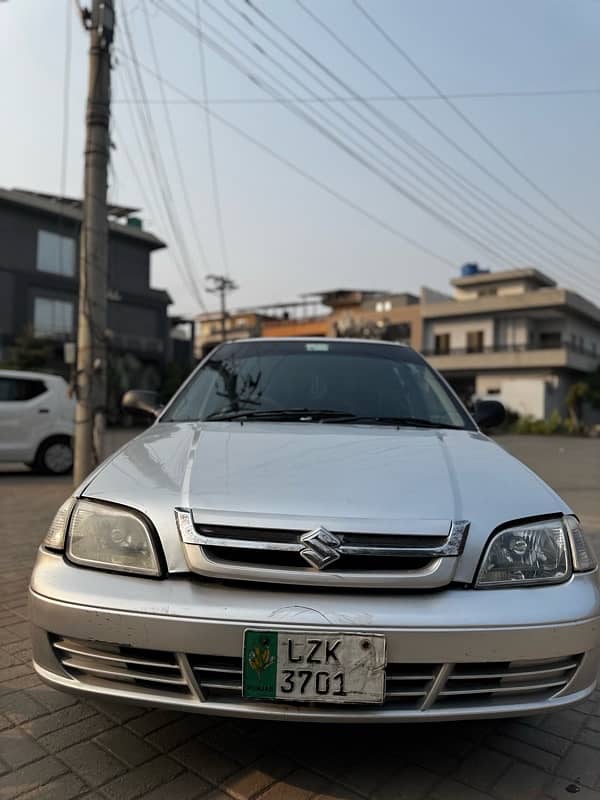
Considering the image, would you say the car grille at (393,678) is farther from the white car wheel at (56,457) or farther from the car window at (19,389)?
the white car wheel at (56,457)

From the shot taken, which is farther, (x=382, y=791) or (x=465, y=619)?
(x=382, y=791)

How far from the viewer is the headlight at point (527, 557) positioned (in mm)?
1733

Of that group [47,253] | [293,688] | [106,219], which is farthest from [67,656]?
[47,253]

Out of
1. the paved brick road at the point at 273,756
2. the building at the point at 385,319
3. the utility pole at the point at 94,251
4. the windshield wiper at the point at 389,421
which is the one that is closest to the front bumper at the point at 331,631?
the paved brick road at the point at 273,756

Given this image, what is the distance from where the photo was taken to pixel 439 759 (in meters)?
1.93

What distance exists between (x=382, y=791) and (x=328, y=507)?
820 millimetres

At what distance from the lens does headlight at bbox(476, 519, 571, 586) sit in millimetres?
1733

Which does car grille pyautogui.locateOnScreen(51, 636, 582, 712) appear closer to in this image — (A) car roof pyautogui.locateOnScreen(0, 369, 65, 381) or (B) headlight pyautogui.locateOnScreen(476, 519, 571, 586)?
(B) headlight pyautogui.locateOnScreen(476, 519, 571, 586)

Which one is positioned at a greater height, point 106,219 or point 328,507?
point 106,219

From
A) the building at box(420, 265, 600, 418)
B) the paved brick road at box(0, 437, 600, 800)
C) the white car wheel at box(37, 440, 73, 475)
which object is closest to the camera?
the paved brick road at box(0, 437, 600, 800)

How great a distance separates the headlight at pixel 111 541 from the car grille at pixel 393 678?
0.22 metres

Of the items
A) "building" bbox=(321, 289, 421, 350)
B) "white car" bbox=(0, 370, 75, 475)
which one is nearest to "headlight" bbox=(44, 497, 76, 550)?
"white car" bbox=(0, 370, 75, 475)

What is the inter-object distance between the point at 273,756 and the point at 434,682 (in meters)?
0.65

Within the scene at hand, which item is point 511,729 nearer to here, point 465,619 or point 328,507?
point 465,619
